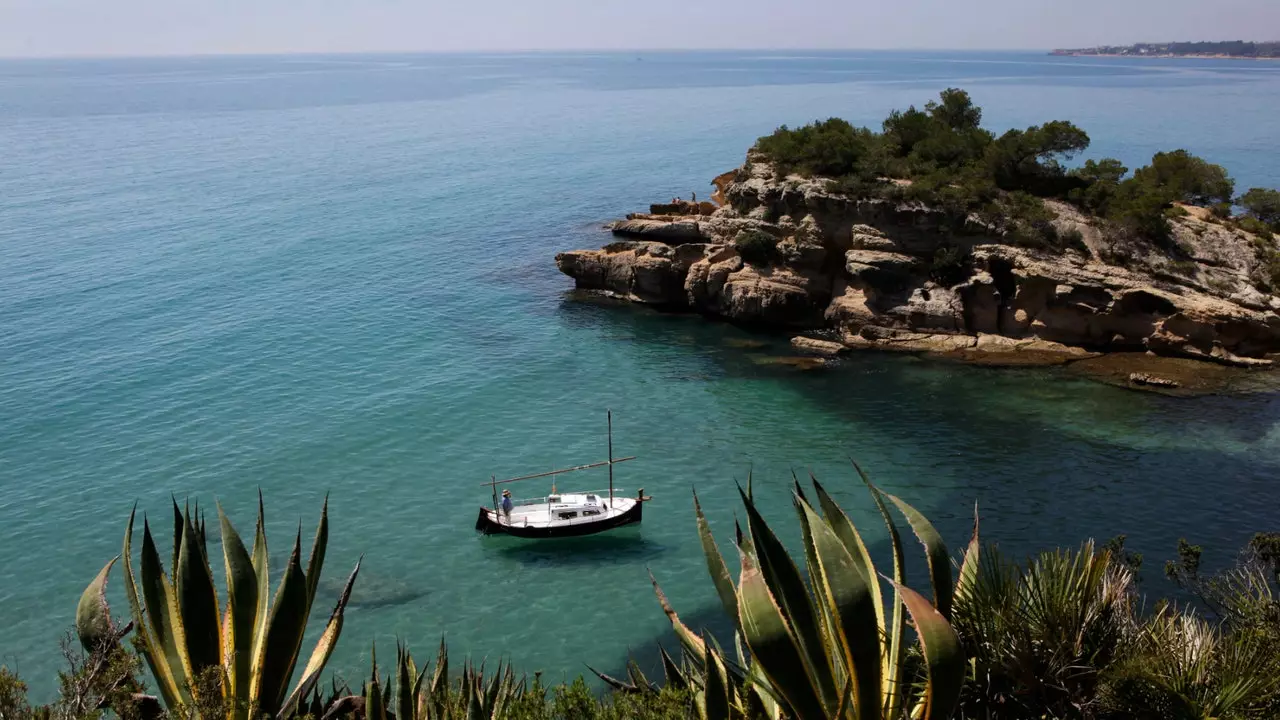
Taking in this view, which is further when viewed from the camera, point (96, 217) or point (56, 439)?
point (96, 217)

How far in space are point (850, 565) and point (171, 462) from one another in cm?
3080

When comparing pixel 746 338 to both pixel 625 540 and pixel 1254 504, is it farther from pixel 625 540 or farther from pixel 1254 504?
pixel 1254 504

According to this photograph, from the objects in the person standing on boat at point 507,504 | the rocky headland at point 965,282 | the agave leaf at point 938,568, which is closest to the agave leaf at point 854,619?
the agave leaf at point 938,568

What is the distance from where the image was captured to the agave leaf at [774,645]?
7.88m

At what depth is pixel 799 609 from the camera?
28.1ft

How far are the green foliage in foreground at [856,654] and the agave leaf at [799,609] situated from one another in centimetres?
1

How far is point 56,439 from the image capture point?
3459 cm

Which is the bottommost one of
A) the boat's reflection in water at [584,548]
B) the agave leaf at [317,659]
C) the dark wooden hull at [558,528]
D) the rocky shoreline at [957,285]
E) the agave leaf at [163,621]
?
the boat's reflection in water at [584,548]

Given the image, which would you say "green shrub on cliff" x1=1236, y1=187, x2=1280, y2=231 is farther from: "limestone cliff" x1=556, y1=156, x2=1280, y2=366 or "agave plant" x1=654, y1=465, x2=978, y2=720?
"agave plant" x1=654, y1=465, x2=978, y2=720

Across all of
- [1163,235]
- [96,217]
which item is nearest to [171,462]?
[1163,235]

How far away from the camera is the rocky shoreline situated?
3819cm

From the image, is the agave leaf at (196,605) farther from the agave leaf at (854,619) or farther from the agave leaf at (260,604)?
the agave leaf at (854,619)

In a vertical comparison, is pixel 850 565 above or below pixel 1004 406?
above

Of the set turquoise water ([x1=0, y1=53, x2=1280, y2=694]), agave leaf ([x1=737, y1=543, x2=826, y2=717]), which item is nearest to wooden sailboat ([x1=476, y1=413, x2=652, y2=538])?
turquoise water ([x1=0, y1=53, x2=1280, y2=694])
